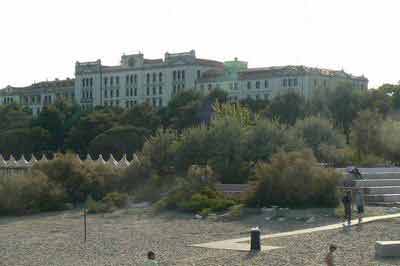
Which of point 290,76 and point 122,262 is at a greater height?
point 290,76

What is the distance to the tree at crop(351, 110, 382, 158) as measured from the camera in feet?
178

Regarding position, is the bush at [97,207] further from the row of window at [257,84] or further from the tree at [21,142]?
the row of window at [257,84]

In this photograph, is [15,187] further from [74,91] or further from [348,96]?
[74,91]

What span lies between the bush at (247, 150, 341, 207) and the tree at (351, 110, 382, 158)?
16132 mm

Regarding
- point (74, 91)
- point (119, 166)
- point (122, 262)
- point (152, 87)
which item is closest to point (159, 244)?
point (122, 262)

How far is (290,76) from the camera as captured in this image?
428 ft

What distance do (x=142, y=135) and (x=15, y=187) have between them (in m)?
51.7

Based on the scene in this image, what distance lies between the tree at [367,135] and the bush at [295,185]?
635 inches

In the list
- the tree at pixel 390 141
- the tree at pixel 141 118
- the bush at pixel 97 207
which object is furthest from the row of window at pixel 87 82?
the bush at pixel 97 207

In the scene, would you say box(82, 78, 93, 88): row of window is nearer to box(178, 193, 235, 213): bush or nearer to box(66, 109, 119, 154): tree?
box(66, 109, 119, 154): tree

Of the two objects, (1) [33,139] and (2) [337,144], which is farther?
(1) [33,139]

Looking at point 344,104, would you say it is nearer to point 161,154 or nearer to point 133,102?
point 161,154

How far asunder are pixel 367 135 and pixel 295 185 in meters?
18.1

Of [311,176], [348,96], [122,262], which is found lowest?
[122,262]
